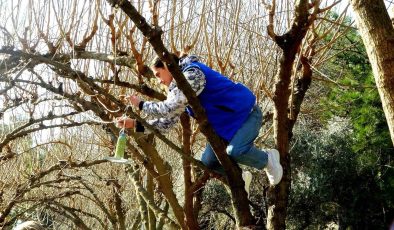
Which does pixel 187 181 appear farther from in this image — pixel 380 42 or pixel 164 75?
pixel 380 42

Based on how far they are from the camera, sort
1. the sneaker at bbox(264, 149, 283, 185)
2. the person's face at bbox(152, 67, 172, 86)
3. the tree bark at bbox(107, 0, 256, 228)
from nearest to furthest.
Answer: the tree bark at bbox(107, 0, 256, 228) < the person's face at bbox(152, 67, 172, 86) < the sneaker at bbox(264, 149, 283, 185)

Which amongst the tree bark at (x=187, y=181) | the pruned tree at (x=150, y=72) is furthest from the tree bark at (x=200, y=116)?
the tree bark at (x=187, y=181)

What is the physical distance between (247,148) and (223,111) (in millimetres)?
285

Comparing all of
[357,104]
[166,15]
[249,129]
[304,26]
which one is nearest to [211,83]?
[249,129]

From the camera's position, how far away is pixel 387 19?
6.42 feet

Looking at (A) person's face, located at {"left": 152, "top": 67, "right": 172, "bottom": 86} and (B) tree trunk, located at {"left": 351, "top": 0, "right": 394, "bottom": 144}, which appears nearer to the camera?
(B) tree trunk, located at {"left": 351, "top": 0, "right": 394, "bottom": 144}

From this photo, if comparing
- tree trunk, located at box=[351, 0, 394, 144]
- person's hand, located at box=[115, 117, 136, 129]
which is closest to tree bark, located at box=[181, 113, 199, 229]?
person's hand, located at box=[115, 117, 136, 129]

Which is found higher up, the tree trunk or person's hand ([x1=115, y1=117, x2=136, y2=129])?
person's hand ([x1=115, y1=117, x2=136, y2=129])

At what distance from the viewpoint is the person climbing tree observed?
10.1ft

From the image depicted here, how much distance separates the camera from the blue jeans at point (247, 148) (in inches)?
127

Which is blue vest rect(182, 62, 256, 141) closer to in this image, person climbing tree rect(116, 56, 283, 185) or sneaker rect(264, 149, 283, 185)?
person climbing tree rect(116, 56, 283, 185)

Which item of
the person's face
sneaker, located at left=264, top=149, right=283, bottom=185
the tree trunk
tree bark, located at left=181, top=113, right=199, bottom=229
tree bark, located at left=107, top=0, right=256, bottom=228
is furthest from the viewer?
tree bark, located at left=181, top=113, right=199, bottom=229

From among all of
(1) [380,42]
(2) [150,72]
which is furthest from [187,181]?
(1) [380,42]

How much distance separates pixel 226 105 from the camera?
10.7 ft
